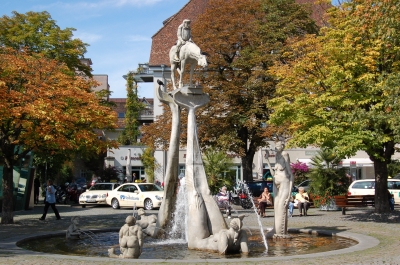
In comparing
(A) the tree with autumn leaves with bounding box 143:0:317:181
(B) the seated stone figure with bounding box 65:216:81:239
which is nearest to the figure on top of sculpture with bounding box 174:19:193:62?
(B) the seated stone figure with bounding box 65:216:81:239

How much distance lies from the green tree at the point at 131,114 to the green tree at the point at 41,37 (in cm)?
2829

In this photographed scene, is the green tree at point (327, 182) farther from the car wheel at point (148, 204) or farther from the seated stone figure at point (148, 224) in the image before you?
the seated stone figure at point (148, 224)

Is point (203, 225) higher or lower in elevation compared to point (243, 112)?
lower

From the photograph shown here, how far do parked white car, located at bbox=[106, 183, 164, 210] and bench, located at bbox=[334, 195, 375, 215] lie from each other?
959 centimetres

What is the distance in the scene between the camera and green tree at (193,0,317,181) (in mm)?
33375

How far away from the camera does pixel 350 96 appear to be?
21.3 meters

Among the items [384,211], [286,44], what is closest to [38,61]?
[384,211]

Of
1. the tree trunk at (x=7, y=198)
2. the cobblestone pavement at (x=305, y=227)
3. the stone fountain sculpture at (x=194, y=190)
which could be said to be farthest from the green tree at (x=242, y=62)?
the stone fountain sculpture at (x=194, y=190)

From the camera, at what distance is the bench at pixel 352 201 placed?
24.2 metres

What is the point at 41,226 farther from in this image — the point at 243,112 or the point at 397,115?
the point at 243,112

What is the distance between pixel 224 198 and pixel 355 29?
10.00 meters

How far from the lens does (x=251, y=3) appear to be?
35500 millimetres

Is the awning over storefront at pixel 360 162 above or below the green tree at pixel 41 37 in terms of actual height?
below

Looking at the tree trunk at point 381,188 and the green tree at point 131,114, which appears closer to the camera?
the tree trunk at point 381,188
